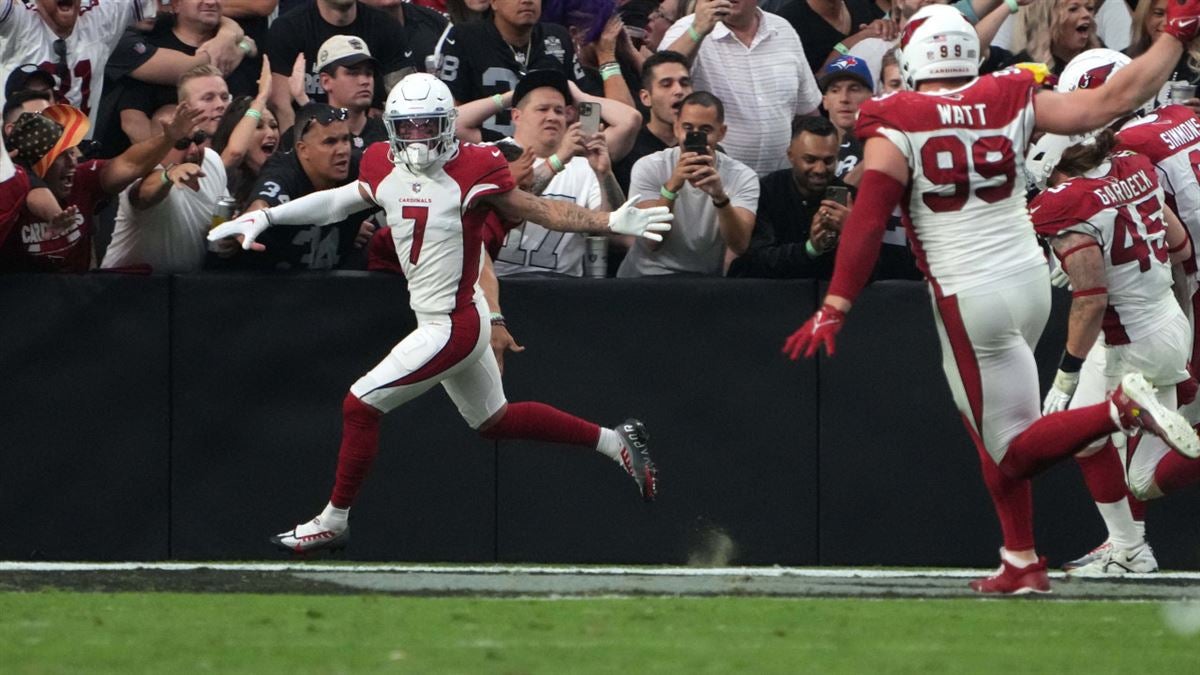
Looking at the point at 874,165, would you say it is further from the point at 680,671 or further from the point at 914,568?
the point at 914,568

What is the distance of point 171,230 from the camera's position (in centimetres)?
942

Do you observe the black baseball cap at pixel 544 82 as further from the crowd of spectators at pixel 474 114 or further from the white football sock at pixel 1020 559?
the white football sock at pixel 1020 559

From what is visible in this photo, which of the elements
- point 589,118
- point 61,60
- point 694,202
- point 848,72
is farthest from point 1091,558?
point 61,60

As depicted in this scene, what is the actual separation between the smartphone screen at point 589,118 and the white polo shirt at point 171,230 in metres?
1.79

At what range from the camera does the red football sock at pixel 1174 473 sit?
8.60m

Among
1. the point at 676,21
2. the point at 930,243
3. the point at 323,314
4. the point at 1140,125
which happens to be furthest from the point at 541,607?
the point at 676,21

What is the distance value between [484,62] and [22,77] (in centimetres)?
240

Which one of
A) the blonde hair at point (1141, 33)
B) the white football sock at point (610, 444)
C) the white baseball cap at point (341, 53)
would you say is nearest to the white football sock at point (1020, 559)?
the white football sock at point (610, 444)

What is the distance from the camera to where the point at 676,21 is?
37.4ft

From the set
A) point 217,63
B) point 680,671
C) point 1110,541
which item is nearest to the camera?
point 680,671

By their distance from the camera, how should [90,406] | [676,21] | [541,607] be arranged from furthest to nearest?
[676,21] < [90,406] < [541,607]

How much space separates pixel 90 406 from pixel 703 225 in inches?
123

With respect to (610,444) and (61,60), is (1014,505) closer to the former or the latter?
(610,444)

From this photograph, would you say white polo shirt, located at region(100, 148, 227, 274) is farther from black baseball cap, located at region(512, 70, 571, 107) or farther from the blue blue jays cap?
the blue blue jays cap
